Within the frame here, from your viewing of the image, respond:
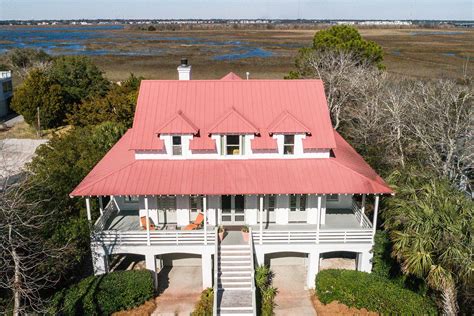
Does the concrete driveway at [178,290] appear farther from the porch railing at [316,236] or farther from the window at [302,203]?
the window at [302,203]

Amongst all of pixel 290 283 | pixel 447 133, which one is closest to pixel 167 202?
pixel 290 283

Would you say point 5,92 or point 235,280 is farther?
point 5,92

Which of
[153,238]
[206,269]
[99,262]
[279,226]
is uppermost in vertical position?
[153,238]

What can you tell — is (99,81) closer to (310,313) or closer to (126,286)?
(126,286)

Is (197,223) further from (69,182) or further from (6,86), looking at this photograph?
(6,86)

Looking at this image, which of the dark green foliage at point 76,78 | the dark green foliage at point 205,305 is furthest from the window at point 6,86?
the dark green foliage at point 205,305

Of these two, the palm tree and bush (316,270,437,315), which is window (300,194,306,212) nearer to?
bush (316,270,437,315)
